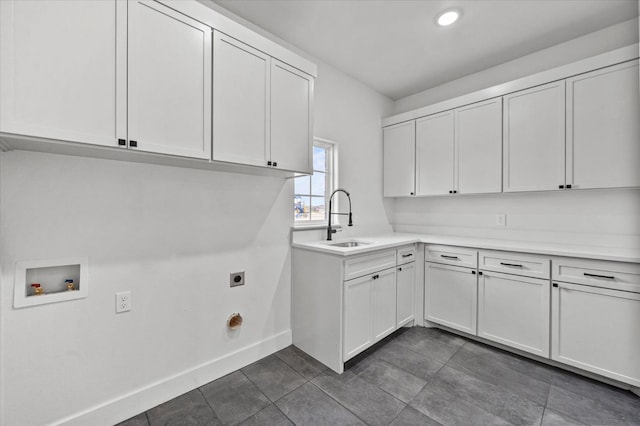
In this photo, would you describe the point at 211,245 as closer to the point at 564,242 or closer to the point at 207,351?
the point at 207,351

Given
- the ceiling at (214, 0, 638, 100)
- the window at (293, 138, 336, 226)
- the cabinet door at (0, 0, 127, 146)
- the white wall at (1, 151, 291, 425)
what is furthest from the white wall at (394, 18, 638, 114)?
the cabinet door at (0, 0, 127, 146)

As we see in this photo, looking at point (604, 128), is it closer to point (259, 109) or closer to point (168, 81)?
point (259, 109)

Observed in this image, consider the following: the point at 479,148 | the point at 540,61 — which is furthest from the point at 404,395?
the point at 540,61

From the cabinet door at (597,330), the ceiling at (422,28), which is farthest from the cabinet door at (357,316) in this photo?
the ceiling at (422,28)

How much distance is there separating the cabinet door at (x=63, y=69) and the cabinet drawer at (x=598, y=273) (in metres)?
3.01

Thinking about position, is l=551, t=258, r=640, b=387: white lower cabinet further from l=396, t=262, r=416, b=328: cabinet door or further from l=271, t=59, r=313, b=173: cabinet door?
l=271, t=59, r=313, b=173: cabinet door

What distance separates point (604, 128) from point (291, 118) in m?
2.45

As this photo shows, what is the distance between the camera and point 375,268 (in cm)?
234

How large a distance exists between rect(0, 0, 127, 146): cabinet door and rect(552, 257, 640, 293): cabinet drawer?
3.01 metres

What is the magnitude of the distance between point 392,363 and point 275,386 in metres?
0.94

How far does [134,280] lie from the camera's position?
166 cm

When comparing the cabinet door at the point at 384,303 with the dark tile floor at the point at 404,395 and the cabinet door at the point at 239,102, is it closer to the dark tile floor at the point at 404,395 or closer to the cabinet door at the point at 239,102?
the dark tile floor at the point at 404,395

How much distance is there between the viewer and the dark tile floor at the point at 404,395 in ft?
5.26

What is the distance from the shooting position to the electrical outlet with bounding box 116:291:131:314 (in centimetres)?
159
